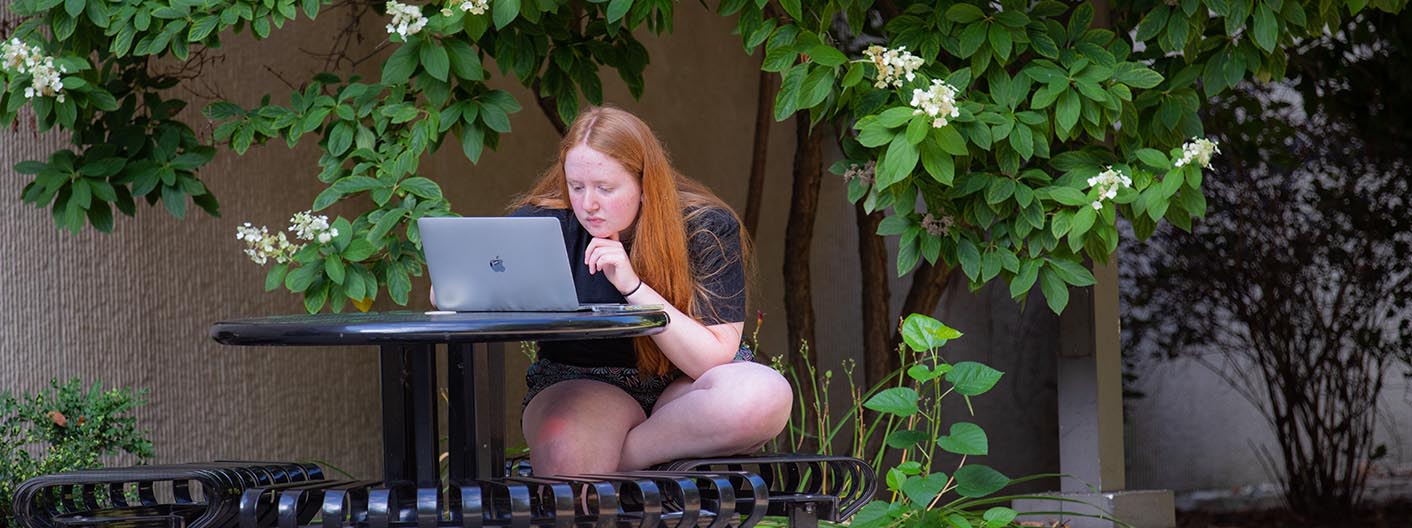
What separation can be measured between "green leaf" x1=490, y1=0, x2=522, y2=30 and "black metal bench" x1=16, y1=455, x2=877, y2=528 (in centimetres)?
89

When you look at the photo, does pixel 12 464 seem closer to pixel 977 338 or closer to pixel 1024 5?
pixel 1024 5

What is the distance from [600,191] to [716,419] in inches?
17.2

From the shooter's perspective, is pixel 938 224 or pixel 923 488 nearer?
pixel 923 488

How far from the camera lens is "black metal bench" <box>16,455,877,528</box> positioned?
6.57ft

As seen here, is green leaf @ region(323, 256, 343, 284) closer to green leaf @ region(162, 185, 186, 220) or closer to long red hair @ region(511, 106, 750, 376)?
green leaf @ region(162, 185, 186, 220)

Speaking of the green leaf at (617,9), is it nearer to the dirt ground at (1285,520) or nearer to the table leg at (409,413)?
the table leg at (409,413)

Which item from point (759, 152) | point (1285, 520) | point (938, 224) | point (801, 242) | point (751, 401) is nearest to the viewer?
point (751, 401)

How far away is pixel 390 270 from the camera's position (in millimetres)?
3072

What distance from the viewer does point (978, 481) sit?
2.92 m

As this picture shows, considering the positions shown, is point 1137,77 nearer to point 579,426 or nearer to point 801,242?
point 579,426

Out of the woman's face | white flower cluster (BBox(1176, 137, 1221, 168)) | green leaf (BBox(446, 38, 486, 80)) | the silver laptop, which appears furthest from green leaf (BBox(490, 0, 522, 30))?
white flower cluster (BBox(1176, 137, 1221, 168))

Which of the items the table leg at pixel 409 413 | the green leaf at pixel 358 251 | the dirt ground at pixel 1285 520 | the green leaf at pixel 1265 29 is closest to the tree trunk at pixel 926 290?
the dirt ground at pixel 1285 520

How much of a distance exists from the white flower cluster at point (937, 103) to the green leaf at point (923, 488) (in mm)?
669

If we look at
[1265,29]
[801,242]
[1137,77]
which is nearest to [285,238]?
[1137,77]
